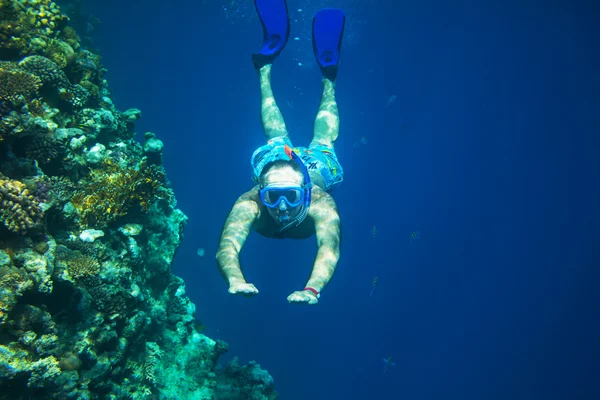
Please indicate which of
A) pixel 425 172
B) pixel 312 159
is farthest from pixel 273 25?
pixel 425 172

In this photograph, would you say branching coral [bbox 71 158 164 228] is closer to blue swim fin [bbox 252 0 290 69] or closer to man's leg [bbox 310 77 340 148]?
man's leg [bbox 310 77 340 148]

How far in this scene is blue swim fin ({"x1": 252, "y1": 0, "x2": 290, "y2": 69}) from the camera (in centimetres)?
934

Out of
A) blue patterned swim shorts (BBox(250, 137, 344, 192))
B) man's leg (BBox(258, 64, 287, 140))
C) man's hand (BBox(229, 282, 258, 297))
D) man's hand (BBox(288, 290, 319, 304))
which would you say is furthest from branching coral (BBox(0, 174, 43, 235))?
man's leg (BBox(258, 64, 287, 140))

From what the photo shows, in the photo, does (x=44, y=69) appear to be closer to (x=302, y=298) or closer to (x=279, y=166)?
(x=279, y=166)

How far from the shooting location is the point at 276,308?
35219 mm

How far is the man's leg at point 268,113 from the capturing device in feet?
28.1

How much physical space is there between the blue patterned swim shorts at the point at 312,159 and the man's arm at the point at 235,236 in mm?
1125

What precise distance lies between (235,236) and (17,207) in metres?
2.59

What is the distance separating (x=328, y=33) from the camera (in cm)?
946

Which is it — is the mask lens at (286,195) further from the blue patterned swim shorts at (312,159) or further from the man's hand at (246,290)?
the man's hand at (246,290)

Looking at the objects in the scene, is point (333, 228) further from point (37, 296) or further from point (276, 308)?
point (276, 308)

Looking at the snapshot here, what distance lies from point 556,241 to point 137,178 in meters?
71.7

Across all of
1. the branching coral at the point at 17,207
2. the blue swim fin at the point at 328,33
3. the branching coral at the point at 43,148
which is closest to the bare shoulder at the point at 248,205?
the branching coral at the point at 17,207

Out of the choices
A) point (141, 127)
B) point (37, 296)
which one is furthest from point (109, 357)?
point (141, 127)
